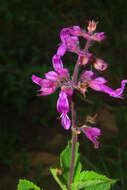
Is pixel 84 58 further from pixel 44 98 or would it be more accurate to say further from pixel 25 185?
pixel 44 98

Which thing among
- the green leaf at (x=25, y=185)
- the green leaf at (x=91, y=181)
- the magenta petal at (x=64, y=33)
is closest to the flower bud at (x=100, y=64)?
the magenta petal at (x=64, y=33)

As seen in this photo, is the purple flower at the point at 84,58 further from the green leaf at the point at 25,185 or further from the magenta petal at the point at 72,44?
the green leaf at the point at 25,185

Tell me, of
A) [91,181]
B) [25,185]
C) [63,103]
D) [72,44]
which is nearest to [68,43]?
[72,44]

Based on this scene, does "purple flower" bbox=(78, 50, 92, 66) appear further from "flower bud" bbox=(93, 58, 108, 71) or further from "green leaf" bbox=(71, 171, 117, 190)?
"green leaf" bbox=(71, 171, 117, 190)

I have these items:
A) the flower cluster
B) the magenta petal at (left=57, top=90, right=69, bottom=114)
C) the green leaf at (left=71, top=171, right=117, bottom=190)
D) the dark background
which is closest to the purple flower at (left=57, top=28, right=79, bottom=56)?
the flower cluster

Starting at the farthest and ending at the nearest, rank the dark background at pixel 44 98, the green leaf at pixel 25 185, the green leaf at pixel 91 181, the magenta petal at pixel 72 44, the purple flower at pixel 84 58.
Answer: the dark background at pixel 44 98 < the green leaf at pixel 25 185 < the green leaf at pixel 91 181 < the magenta petal at pixel 72 44 < the purple flower at pixel 84 58
